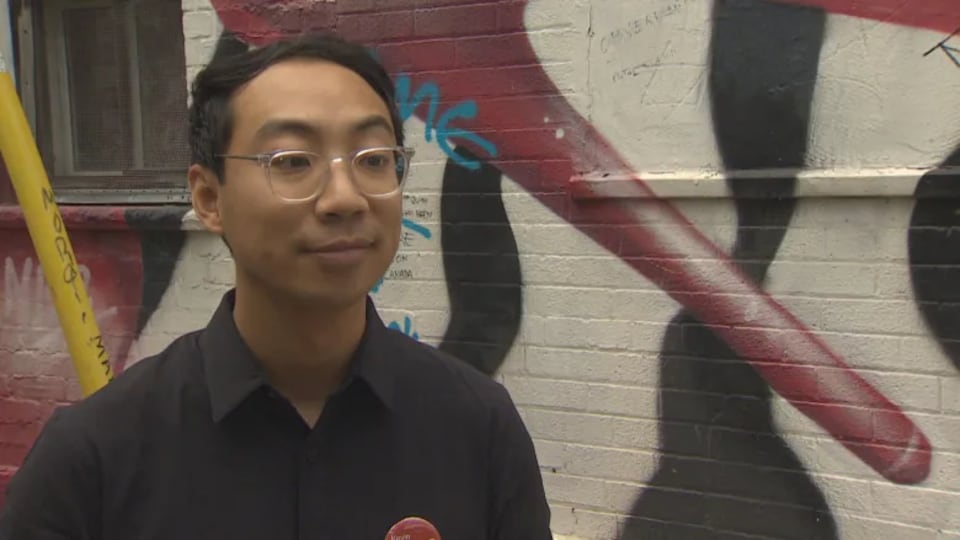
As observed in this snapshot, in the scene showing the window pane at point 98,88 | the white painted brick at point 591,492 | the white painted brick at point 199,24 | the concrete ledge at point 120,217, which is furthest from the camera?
the window pane at point 98,88

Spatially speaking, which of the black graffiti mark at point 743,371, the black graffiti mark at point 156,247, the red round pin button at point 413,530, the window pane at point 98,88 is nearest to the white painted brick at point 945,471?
the black graffiti mark at point 743,371

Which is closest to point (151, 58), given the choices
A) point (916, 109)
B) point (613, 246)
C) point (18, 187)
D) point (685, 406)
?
point (18, 187)

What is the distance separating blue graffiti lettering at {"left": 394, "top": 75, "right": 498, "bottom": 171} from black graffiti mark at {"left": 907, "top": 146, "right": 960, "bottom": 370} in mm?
1423

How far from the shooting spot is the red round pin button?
4.29 feet

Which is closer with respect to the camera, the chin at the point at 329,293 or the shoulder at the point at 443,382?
the chin at the point at 329,293

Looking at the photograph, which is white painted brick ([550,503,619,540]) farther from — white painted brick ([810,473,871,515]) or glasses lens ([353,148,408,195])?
glasses lens ([353,148,408,195])

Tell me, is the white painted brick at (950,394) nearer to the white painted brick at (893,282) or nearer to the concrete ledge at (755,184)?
the white painted brick at (893,282)

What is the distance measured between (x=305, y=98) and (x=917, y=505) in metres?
2.52

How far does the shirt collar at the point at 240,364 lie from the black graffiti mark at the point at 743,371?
190 centimetres

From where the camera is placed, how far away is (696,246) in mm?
3133

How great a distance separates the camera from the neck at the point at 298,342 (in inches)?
54.2

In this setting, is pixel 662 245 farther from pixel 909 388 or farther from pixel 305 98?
pixel 305 98

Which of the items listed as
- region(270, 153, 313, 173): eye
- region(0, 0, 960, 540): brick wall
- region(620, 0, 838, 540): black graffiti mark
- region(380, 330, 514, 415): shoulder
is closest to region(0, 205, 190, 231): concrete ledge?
region(0, 0, 960, 540): brick wall

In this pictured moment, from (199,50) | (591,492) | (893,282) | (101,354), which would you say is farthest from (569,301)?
(199,50)
